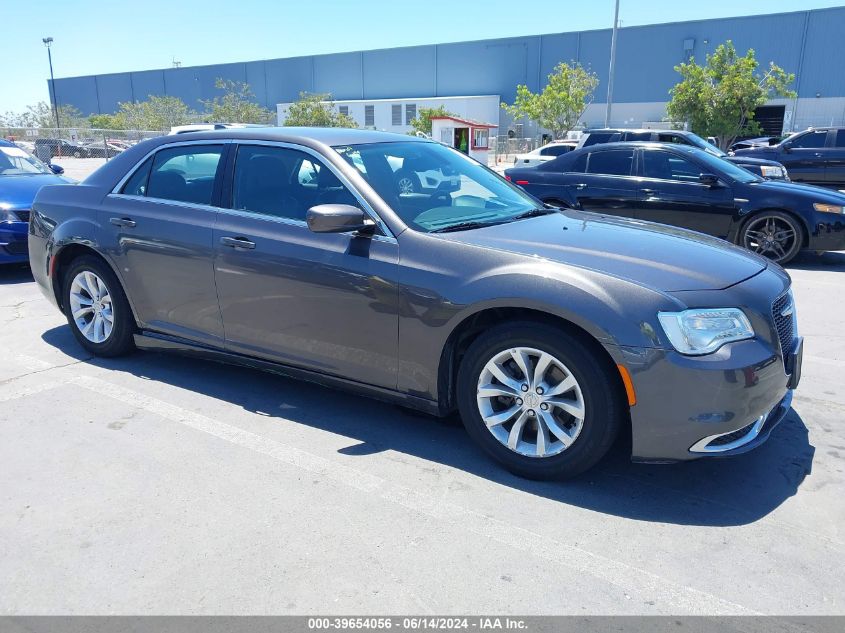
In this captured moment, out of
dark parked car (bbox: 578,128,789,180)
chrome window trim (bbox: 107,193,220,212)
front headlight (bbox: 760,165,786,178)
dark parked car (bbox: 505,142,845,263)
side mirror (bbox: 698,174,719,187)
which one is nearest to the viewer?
chrome window trim (bbox: 107,193,220,212)

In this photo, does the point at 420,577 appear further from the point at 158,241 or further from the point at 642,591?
the point at 158,241

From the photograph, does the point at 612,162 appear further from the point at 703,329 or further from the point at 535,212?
the point at 703,329

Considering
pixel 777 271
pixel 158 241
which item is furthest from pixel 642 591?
pixel 158 241

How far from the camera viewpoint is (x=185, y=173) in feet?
15.2

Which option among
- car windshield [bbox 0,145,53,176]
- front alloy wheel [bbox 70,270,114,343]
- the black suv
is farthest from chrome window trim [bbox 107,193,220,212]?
the black suv

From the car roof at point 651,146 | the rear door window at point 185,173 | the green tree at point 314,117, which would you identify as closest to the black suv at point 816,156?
the car roof at point 651,146


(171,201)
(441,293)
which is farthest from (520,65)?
(441,293)

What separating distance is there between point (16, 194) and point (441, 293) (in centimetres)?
698

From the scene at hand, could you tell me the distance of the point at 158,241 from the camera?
4.52 meters

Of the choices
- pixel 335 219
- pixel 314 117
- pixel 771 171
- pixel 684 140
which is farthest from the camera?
pixel 314 117

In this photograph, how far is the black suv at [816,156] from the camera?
18375 mm

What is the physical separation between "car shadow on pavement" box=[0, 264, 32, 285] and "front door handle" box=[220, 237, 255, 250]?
17.7 feet

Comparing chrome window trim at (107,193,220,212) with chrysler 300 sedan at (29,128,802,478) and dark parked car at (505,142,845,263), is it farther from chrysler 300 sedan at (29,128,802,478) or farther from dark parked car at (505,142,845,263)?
dark parked car at (505,142,845,263)

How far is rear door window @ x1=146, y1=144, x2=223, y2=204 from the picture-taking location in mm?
4457
